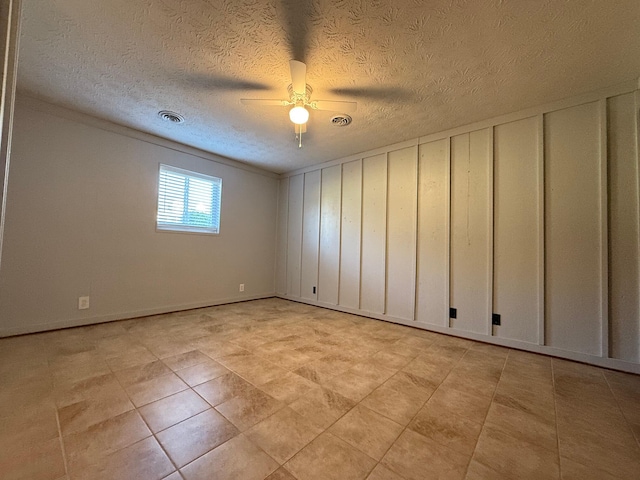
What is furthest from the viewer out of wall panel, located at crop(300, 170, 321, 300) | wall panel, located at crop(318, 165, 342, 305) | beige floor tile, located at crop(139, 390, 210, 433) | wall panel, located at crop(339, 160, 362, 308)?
Result: wall panel, located at crop(300, 170, 321, 300)

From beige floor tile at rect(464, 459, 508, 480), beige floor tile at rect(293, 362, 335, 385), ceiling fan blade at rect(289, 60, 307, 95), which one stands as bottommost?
beige floor tile at rect(293, 362, 335, 385)

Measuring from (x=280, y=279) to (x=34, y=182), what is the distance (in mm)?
3530

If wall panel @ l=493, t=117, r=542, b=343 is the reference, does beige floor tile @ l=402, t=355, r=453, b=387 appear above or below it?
below

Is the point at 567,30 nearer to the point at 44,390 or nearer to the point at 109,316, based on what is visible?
the point at 44,390

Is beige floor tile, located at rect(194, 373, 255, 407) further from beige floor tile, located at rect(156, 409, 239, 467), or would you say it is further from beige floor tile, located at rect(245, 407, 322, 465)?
beige floor tile, located at rect(245, 407, 322, 465)

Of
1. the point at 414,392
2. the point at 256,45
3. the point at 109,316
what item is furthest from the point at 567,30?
the point at 109,316

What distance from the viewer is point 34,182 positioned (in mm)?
2617

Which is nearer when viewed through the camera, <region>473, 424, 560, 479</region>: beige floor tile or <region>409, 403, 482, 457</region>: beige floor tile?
<region>473, 424, 560, 479</region>: beige floor tile

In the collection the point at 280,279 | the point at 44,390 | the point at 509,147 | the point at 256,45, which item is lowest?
the point at 44,390

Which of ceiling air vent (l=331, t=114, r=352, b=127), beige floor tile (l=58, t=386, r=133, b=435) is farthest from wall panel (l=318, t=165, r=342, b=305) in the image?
beige floor tile (l=58, t=386, r=133, b=435)

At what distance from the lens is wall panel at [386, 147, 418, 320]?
3297mm

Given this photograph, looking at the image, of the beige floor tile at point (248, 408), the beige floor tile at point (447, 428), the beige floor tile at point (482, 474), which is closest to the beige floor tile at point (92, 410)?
the beige floor tile at point (248, 408)

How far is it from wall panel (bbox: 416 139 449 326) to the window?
3195mm

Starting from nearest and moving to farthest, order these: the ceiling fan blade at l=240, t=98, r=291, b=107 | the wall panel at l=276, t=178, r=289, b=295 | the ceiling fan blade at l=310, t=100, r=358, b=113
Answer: the ceiling fan blade at l=240, t=98, r=291, b=107 → the ceiling fan blade at l=310, t=100, r=358, b=113 → the wall panel at l=276, t=178, r=289, b=295
